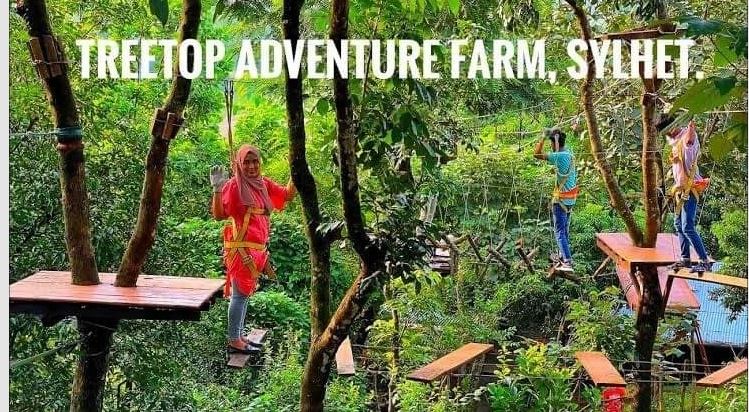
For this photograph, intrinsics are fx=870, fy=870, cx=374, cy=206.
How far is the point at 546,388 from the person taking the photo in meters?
4.20

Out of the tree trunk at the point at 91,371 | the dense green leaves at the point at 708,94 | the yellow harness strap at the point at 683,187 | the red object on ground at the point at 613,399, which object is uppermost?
the dense green leaves at the point at 708,94

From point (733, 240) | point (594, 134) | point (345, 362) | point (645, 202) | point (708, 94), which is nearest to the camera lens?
point (708, 94)

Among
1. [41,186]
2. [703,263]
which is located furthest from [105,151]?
[703,263]

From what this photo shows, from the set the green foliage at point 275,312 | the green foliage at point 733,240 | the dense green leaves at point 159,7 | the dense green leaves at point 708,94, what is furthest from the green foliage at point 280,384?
the dense green leaves at point 708,94

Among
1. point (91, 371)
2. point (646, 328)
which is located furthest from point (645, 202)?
point (91, 371)

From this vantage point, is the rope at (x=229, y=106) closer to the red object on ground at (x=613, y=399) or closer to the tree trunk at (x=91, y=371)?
the tree trunk at (x=91, y=371)

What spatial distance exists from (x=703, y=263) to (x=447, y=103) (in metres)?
1.61

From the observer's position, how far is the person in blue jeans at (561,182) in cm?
380

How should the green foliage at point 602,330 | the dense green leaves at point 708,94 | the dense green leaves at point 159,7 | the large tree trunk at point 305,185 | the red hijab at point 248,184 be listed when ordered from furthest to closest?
the green foliage at point 602,330
the red hijab at point 248,184
the large tree trunk at point 305,185
the dense green leaves at point 159,7
the dense green leaves at point 708,94

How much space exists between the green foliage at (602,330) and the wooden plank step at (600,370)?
2.67 ft

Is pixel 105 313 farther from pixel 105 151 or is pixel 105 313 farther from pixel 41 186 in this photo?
pixel 105 151

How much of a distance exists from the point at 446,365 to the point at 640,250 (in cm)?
103

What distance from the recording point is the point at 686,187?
3635 mm

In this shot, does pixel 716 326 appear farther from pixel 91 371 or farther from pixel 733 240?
pixel 91 371
